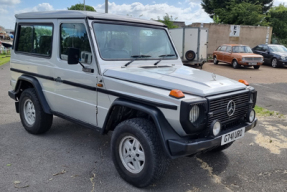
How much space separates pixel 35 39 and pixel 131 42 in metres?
1.88

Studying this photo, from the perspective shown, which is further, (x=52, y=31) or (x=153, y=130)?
(x=52, y=31)

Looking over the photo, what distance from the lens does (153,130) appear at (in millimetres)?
3283

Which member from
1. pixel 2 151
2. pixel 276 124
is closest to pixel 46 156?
pixel 2 151

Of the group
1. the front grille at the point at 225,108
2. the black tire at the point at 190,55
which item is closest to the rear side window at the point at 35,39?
the front grille at the point at 225,108

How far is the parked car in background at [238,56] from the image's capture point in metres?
17.7

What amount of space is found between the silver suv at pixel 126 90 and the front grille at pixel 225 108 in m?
0.01

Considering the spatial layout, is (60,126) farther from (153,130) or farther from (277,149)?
(277,149)

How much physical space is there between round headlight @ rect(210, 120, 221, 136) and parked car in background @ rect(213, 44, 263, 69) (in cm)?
1561

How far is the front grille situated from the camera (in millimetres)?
3227

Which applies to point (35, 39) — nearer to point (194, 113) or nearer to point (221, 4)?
point (194, 113)

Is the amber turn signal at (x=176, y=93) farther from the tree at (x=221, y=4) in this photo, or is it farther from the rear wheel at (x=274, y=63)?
the tree at (x=221, y=4)

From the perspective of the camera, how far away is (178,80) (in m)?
3.51

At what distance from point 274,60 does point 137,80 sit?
18.4m

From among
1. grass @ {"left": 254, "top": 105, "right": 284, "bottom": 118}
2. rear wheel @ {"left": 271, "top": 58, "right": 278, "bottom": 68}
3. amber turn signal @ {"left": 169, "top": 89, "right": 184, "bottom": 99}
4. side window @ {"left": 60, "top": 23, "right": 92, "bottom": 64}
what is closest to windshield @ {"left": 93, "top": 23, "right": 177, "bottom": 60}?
side window @ {"left": 60, "top": 23, "right": 92, "bottom": 64}
